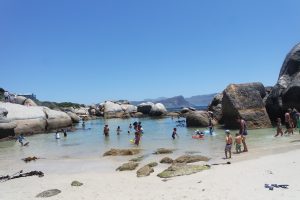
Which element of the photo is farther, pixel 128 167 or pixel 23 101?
pixel 23 101

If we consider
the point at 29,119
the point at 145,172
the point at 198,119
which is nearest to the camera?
the point at 145,172

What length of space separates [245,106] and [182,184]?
2016cm

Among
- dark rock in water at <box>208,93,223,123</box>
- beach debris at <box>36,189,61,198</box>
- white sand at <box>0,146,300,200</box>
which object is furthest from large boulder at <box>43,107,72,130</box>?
beach debris at <box>36,189,61,198</box>

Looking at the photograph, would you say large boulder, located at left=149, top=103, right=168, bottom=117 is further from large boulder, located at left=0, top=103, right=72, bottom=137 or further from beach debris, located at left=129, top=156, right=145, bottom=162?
beach debris, located at left=129, top=156, right=145, bottom=162

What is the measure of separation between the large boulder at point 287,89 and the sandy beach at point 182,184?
1606 centimetres

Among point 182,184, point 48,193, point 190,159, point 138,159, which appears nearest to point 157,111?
point 138,159

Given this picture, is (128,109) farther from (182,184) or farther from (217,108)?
(182,184)

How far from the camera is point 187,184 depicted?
34.6ft

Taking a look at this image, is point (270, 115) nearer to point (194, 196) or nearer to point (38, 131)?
point (38, 131)

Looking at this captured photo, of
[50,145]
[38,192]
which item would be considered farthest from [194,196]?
[50,145]

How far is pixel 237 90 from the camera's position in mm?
30406

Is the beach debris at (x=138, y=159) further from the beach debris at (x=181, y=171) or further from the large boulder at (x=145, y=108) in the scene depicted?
the large boulder at (x=145, y=108)

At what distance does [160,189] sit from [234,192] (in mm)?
2133

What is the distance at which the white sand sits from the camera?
9.28m
